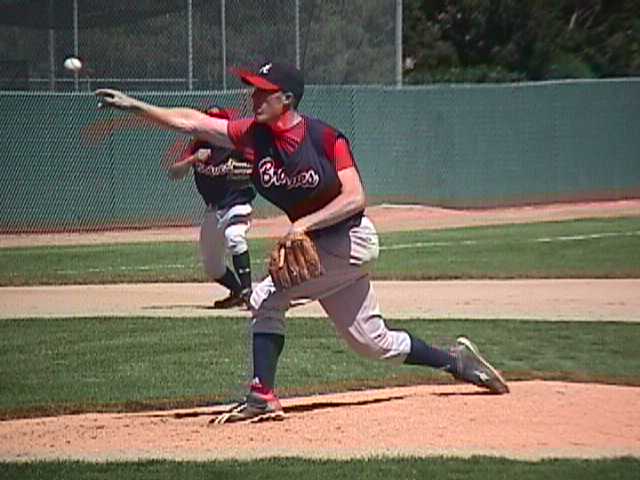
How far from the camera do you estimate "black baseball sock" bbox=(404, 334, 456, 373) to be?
946 cm

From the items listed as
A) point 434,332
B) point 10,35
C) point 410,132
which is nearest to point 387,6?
point 410,132

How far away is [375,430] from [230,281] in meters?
6.87

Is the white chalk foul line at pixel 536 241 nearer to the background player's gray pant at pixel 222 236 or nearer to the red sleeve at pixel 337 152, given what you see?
the background player's gray pant at pixel 222 236

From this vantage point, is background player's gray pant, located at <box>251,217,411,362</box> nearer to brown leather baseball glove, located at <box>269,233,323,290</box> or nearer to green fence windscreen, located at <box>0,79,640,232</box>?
brown leather baseball glove, located at <box>269,233,323,290</box>

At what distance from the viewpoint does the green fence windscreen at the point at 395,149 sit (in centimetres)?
2734

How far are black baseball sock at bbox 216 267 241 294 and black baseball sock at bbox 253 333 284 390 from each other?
6373 mm

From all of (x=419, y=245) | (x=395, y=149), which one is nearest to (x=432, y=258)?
(x=419, y=245)

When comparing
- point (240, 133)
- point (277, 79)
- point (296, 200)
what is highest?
point (277, 79)

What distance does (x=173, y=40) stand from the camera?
2895 centimetres

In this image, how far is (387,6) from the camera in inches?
1280

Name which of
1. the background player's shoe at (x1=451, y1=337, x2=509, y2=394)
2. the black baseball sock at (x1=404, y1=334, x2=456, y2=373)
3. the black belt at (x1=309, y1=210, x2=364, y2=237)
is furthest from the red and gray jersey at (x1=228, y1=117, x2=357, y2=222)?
the background player's shoe at (x1=451, y1=337, x2=509, y2=394)

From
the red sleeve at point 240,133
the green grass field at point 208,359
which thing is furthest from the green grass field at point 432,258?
the red sleeve at point 240,133

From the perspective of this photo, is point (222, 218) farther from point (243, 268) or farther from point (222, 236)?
point (243, 268)

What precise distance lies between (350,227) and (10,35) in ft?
65.1
